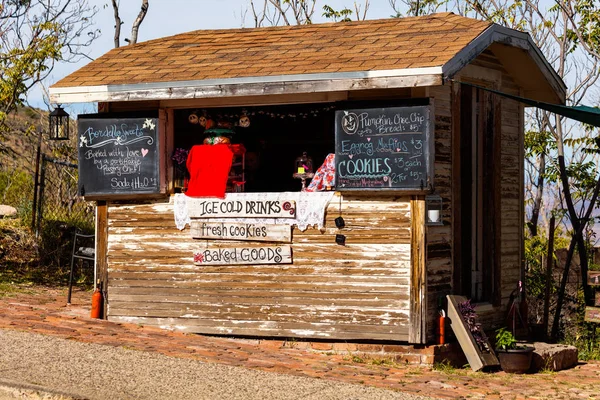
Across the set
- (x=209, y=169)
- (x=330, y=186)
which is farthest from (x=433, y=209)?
(x=209, y=169)

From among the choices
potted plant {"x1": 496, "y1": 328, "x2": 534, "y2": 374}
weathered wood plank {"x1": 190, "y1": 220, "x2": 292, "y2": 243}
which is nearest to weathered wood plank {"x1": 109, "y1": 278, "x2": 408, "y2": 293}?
weathered wood plank {"x1": 190, "y1": 220, "x2": 292, "y2": 243}

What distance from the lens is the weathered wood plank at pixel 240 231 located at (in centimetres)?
1111

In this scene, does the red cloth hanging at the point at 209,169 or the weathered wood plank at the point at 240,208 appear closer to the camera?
the weathered wood plank at the point at 240,208

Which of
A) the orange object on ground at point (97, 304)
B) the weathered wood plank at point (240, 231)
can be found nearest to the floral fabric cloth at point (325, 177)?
the weathered wood plank at point (240, 231)

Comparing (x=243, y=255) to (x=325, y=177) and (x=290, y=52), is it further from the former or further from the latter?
(x=290, y=52)

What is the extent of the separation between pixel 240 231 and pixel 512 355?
3.24 m

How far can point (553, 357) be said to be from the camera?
1117 centimetres

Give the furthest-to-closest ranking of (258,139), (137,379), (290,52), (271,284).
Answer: (258,139) → (290,52) → (271,284) → (137,379)

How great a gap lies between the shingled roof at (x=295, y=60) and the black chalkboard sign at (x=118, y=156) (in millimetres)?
506

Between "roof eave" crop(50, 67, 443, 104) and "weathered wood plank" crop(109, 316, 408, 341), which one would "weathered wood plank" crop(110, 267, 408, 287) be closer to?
"weathered wood plank" crop(109, 316, 408, 341)

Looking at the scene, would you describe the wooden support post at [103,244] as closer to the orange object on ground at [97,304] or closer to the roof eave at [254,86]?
the orange object on ground at [97,304]

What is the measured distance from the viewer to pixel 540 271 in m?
14.6

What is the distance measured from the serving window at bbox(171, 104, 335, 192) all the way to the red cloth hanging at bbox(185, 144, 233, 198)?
6 cm

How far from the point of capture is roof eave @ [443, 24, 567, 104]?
1013 cm
